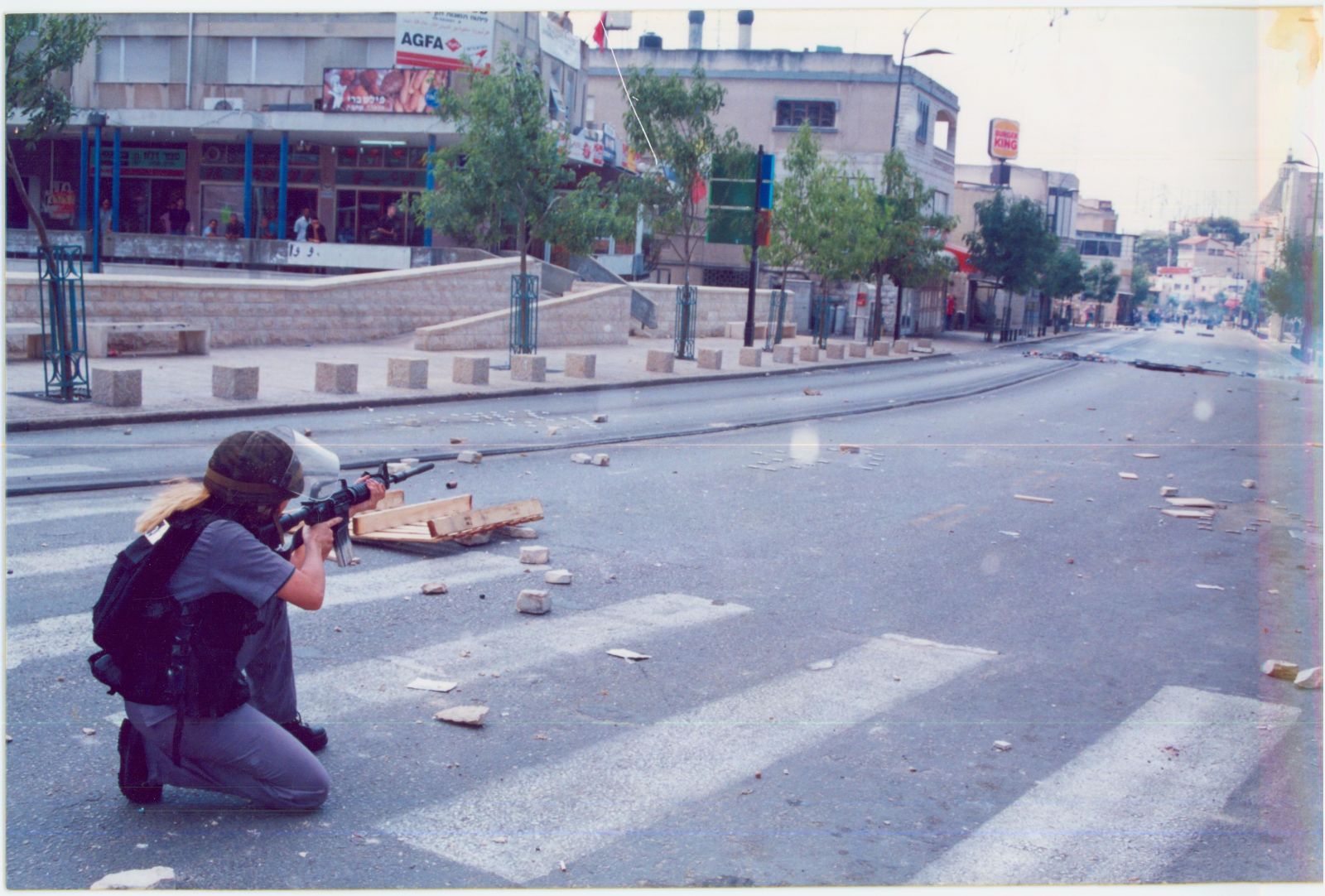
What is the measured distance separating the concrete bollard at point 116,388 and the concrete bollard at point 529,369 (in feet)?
26.9

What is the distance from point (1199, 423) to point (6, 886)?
21.1 metres

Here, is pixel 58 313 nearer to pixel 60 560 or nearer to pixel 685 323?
pixel 60 560

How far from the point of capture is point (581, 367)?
2345cm

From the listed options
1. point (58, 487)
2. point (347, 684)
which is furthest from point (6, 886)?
point (58, 487)

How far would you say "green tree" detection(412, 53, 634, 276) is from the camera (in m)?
23.8

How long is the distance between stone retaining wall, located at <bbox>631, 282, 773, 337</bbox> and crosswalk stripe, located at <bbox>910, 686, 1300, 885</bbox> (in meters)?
31.2

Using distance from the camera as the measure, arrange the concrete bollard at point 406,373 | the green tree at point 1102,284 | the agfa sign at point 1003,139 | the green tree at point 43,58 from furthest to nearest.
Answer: the green tree at point 1102,284 → the agfa sign at point 1003,139 → the green tree at point 43,58 → the concrete bollard at point 406,373

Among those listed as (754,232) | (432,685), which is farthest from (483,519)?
(754,232)

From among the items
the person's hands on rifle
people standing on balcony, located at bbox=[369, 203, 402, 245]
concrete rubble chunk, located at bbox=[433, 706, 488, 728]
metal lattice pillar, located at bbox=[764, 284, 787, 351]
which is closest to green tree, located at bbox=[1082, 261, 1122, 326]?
metal lattice pillar, located at bbox=[764, 284, 787, 351]

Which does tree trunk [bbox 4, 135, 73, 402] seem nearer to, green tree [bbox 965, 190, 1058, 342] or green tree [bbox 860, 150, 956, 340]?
green tree [bbox 860, 150, 956, 340]

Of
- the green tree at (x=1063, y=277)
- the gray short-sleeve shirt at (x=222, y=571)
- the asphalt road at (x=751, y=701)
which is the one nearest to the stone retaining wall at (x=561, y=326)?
the asphalt road at (x=751, y=701)

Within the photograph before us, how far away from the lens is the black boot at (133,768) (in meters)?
4.55

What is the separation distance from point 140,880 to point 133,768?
0.60 meters

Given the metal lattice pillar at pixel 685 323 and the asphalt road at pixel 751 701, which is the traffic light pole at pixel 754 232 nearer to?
the metal lattice pillar at pixel 685 323
